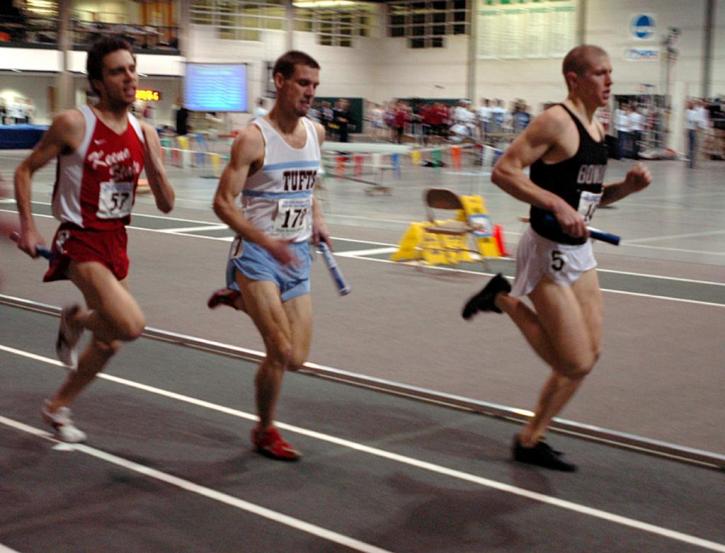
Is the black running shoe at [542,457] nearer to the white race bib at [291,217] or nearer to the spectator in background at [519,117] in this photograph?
the white race bib at [291,217]

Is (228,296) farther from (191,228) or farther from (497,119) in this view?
(497,119)

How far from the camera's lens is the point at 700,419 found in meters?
6.59

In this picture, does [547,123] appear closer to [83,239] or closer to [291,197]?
[291,197]

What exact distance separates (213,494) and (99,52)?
216cm

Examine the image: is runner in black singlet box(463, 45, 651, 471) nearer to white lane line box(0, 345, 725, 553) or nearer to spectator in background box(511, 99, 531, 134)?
white lane line box(0, 345, 725, 553)

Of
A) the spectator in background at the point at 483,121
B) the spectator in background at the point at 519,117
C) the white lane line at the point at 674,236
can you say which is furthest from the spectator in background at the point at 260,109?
the spectator in background at the point at 519,117

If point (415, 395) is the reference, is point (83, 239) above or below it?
above

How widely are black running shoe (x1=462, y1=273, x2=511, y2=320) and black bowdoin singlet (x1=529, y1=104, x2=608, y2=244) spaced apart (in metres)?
0.45

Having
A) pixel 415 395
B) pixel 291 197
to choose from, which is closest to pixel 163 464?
pixel 291 197

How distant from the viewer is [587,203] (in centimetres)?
547

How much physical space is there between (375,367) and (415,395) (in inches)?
35.7

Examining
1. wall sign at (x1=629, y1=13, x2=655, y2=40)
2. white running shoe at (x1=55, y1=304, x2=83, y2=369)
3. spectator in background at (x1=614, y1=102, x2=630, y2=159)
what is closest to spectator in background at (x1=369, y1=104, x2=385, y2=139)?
wall sign at (x1=629, y1=13, x2=655, y2=40)

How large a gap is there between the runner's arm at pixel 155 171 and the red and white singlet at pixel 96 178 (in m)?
0.08

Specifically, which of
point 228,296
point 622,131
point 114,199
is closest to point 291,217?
point 228,296
